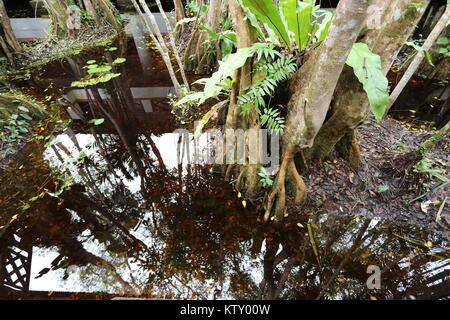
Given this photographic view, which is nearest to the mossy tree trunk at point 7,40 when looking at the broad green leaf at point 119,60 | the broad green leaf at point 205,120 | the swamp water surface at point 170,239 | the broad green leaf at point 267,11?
the broad green leaf at point 119,60

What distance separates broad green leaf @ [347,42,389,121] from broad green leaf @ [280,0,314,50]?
457mm

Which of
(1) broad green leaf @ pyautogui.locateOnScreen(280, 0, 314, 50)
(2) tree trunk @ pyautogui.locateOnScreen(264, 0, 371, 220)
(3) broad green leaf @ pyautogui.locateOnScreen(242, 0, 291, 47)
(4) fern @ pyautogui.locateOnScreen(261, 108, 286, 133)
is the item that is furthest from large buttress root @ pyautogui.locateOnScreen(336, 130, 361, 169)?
(3) broad green leaf @ pyautogui.locateOnScreen(242, 0, 291, 47)

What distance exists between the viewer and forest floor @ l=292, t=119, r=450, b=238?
252 cm

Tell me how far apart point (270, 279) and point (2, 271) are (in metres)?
2.44

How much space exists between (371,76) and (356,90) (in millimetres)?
257

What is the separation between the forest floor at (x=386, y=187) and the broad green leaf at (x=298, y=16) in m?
1.37

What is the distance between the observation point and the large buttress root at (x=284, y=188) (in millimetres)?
2553

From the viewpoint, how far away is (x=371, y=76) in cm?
189

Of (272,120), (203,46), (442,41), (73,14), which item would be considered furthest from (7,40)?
(442,41)

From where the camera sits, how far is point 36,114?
13.1 ft

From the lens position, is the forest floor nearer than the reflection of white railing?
Yes

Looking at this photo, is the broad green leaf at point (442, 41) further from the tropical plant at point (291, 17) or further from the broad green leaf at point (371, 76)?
the broad green leaf at point (371, 76)

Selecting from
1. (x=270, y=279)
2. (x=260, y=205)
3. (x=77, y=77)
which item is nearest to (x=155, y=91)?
(x=77, y=77)

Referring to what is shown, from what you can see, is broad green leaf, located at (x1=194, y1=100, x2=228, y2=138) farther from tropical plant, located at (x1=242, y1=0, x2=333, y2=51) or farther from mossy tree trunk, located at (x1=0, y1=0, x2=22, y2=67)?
mossy tree trunk, located at (x1=0, y1=0, x2=22, y2=67)
